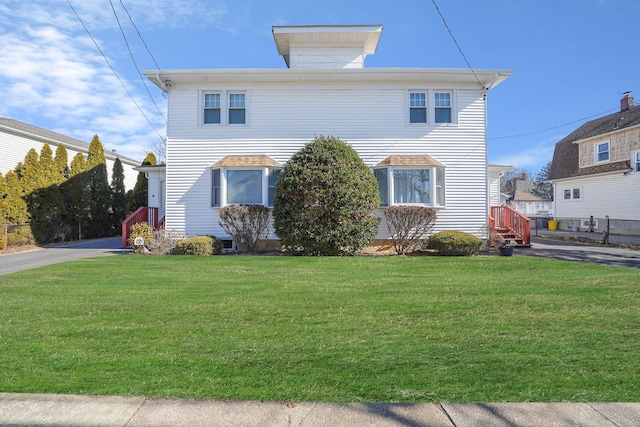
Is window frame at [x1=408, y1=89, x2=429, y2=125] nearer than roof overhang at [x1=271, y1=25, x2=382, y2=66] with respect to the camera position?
Yes

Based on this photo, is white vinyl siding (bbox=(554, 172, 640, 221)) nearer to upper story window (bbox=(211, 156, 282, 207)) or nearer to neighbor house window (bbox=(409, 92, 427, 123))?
neighbor house window (bbox=(409, 92, 427, 123))

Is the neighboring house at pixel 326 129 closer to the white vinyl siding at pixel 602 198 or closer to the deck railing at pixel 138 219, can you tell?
the deck railing at pixel 138 219

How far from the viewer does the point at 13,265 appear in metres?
10.4

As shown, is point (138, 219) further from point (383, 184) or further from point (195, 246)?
point (383, 184)

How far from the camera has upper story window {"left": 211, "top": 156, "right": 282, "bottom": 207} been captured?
42.9 ft

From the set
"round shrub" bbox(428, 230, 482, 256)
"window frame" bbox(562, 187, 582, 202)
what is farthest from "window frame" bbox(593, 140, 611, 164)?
"round shrub" bbox(428, 230, 482, 256)

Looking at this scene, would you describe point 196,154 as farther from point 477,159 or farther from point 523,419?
point 523,419

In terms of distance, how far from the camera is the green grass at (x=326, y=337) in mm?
3129

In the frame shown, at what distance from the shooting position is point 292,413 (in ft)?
9.02

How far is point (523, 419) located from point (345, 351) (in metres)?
1.69

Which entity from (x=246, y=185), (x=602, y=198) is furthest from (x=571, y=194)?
(x=246, y=185)

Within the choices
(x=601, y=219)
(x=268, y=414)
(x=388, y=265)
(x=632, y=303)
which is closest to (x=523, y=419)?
(x=268, y=414)

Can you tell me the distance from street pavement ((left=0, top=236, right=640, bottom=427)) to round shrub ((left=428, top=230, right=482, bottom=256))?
30.3 feet

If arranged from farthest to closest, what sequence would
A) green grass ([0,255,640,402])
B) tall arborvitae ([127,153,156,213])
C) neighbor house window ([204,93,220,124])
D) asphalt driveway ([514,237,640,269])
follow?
tall arborvitae ([127,153,156,213])
neighbor house window ([204,93,220,124])
asphalt driveway ([514,237,640,269])
green grass ([0,255,640,402])
